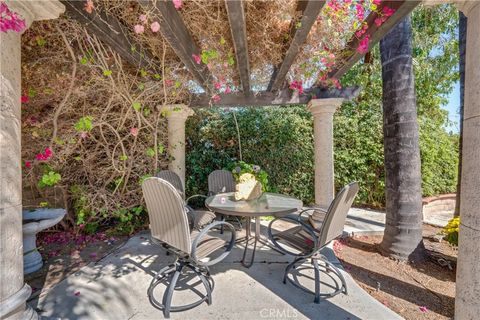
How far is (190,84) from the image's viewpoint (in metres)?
3.48

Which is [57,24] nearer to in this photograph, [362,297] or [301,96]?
[301,96]

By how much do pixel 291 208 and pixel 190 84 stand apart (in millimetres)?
2390

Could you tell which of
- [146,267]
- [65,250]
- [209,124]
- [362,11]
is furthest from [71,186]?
[362,11]

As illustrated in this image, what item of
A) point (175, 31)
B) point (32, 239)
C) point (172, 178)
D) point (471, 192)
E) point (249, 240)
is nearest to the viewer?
point (471, 192)

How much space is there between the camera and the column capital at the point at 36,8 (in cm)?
149

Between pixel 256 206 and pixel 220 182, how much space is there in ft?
4.61

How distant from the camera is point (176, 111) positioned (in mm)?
3561

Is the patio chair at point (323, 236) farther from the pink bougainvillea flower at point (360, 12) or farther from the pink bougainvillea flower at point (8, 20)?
the pink bougainvillea flower at point (8, 20)

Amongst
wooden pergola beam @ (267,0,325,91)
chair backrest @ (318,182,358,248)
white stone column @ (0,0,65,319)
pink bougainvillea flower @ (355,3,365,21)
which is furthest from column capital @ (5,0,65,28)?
chair backrest @ (318,182,358,248)

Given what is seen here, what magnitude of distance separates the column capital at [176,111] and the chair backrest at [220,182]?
1119 millimetres

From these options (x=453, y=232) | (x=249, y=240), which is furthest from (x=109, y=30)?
(x=453, y=232)

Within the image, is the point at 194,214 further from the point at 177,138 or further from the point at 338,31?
the point at 338,31

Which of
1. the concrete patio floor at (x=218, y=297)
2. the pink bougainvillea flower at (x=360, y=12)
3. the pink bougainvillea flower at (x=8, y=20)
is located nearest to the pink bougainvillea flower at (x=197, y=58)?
the pink bougainvillea flower at (x=8, y=20)

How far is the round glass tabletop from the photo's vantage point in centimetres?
227
